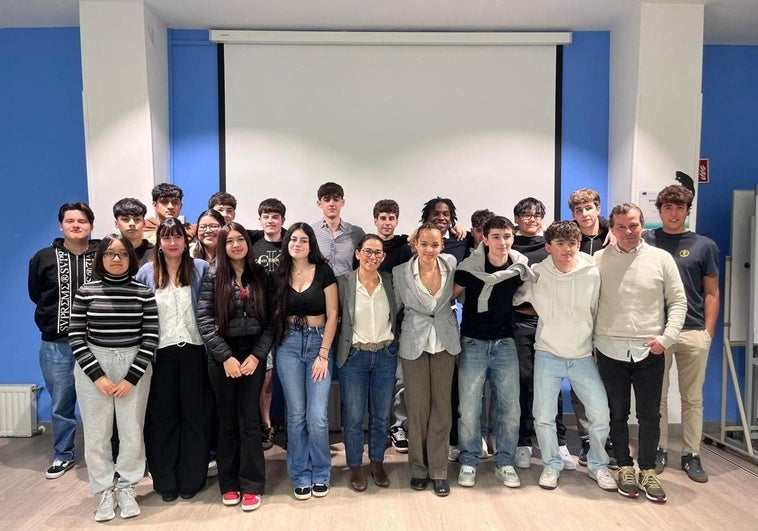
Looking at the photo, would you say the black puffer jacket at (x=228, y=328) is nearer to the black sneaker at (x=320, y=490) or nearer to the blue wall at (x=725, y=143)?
the black sneaker at (x=320, y=490)

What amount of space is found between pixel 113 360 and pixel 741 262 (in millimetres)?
4346

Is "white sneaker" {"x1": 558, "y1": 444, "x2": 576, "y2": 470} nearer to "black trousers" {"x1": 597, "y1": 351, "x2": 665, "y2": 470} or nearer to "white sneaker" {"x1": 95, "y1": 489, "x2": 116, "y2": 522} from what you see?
"black trousers" {"x1": 597, "y1": 351, "x2": 665, "y2": 470}

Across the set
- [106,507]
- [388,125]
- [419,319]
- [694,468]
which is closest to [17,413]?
[106,507]

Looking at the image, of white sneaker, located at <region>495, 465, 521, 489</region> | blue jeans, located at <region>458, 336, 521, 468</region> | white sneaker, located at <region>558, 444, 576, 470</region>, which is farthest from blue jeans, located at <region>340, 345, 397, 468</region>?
white sneaker, located at <region>558, 444, 576, 470</region>

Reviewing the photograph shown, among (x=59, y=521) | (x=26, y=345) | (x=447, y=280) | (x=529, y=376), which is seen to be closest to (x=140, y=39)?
(x=26, y=345)

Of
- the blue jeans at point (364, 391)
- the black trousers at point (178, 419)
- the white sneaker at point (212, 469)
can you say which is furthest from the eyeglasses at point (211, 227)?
the white sneaker at point (212, 469)

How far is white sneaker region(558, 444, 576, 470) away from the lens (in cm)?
324

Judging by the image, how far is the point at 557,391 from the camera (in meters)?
3.00

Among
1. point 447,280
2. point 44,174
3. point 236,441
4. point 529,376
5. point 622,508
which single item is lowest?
point 622,508

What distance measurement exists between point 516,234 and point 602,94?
168cm

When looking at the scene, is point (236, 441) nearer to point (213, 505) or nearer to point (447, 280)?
point (213, 505)

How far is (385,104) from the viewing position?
412cm

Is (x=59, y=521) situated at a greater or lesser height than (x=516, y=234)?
lesser

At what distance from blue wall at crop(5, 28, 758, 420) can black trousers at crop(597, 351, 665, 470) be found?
1.66 meters
